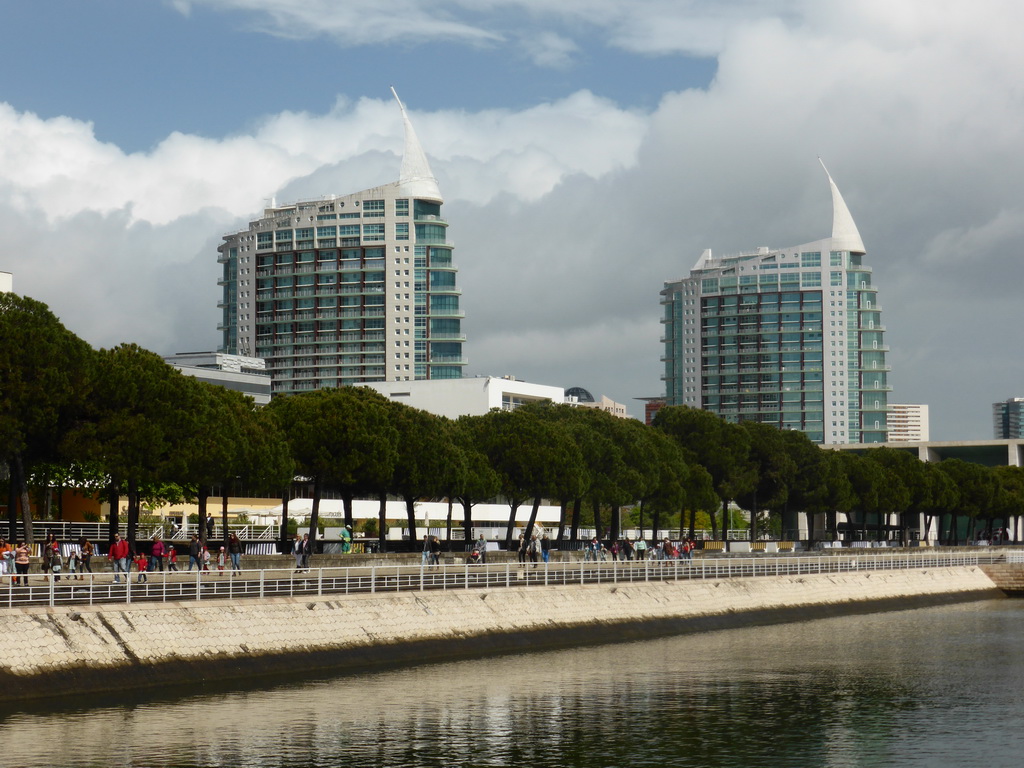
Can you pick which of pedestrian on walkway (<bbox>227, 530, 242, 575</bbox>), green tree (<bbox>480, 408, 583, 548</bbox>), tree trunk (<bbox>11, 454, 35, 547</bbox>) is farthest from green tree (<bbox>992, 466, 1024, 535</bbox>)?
tree trunk (<bbox>11, 454, 35, 547</bbox>)

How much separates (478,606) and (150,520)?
5678cm

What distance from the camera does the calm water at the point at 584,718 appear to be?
113 ft

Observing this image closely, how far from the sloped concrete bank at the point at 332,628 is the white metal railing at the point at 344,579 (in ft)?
3.22

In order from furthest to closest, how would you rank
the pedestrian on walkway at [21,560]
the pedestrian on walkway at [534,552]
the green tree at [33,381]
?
the pedestrian on walkway at [534,552], the green tree at [33,381], the pedestrian on walkway at [21,560]

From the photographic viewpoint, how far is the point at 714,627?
7169 centimetres

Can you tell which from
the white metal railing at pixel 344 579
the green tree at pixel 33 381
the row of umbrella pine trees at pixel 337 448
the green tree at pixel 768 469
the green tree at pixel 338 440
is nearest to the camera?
the white metal railing at pixel 344 579

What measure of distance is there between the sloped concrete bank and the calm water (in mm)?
1548

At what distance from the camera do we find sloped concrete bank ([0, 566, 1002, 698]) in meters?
40.6

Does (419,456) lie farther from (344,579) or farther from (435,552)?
(344,579)

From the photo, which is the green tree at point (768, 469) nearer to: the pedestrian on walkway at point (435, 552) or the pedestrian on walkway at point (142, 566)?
the pedestrian on walkway at point (435, 552)

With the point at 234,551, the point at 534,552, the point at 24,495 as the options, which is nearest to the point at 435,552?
the point at 534,552

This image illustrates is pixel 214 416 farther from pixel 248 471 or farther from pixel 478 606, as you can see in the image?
pixel 478 606

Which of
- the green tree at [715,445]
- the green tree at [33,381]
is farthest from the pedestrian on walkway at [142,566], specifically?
the green tree at [715,445]

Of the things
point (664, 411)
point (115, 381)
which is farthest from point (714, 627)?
point (664, 411)
